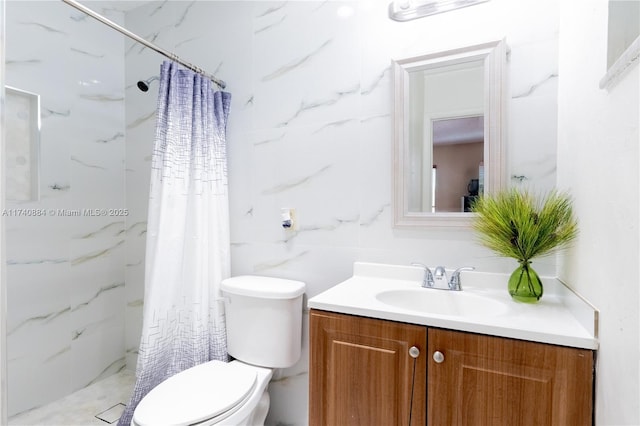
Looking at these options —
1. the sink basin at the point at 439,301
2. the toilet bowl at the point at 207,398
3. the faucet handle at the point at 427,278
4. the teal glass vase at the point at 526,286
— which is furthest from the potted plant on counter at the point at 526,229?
the toilet bowl at the point at 207,398

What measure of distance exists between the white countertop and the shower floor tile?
62.2 inches

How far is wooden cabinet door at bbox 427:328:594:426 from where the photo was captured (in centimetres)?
86

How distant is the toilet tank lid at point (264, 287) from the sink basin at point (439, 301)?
0.46 meters

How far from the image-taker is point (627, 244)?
26.7 inches

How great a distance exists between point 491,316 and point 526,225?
33cm

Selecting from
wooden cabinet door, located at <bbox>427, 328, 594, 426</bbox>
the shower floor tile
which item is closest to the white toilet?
wooden cabinet door, located at <bbox>427, 328, 594, 426</bbox>

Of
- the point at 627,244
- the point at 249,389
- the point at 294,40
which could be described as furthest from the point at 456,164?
the point at 249,389

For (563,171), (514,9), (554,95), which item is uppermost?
(514,9)

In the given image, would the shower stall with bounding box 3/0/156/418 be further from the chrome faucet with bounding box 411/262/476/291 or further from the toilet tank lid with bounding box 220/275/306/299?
the chrome faucet with bounding box 411/262/476/291

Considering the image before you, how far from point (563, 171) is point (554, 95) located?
0.99ft

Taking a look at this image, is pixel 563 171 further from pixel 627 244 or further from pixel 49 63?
pixel 49 63

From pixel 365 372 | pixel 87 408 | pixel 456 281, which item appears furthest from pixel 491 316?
pixel 87 408

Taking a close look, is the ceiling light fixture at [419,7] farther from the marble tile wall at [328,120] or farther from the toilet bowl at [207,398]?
the toilet bowl at [207,398]

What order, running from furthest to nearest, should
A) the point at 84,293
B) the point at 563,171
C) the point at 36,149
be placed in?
the point at 84,293
the point at 36,149
the point at 563,171
